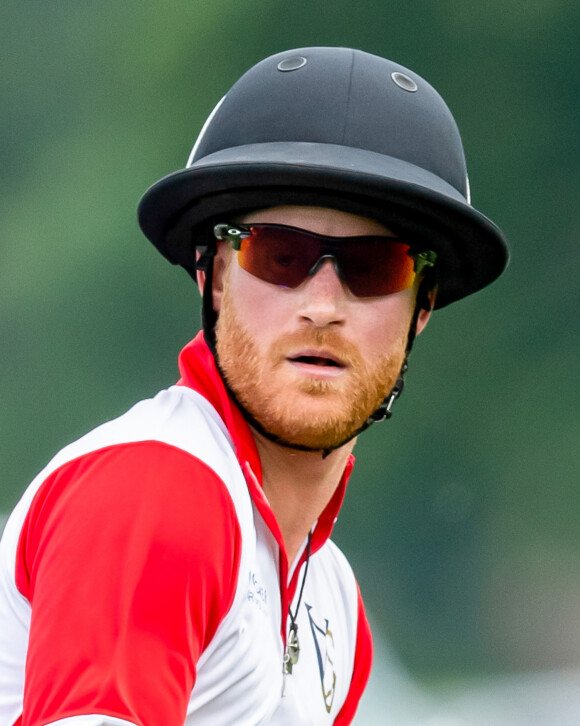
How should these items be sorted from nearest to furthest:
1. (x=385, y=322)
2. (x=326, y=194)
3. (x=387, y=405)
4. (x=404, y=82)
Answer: (x=326, y=194) < (x=385, y=322) < (x=387, y=405) < (x=404, y=82)

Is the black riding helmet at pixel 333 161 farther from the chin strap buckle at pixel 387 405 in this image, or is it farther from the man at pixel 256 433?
the chin strap buckle at pixel 387 405

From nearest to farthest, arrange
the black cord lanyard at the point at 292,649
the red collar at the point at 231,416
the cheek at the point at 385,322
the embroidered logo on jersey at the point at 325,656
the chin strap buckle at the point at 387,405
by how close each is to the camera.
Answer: the red collar at the point at 231,416 → the black cord lanyard at the point at 292,649 → the cheek at the point at 385,322 → the chin strap buckle at the point at 387,405 → the embroidered logo on jersey at the point at 325,656

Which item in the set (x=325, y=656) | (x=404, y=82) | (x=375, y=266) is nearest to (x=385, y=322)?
(x=375, y=266)

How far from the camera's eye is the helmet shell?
8.94ft

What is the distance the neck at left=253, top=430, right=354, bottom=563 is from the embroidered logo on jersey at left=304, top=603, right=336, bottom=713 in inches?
8.6

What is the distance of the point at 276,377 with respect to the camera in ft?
8.77

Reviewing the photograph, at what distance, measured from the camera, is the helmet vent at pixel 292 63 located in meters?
3.03

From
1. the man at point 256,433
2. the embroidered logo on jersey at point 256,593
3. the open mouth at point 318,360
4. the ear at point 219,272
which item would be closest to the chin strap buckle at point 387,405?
the man at point 256,433

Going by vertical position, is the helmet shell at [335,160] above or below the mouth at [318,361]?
above

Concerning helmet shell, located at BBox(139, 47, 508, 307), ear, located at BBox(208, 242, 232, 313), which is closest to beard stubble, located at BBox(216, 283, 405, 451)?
ear, located at BBox(208, 242, 232, 313)

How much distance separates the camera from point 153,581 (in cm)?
194

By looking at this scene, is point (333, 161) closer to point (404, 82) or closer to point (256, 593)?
point (404, 82)

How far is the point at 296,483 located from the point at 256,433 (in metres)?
0.22

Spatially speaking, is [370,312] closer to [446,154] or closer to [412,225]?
[412,225]
